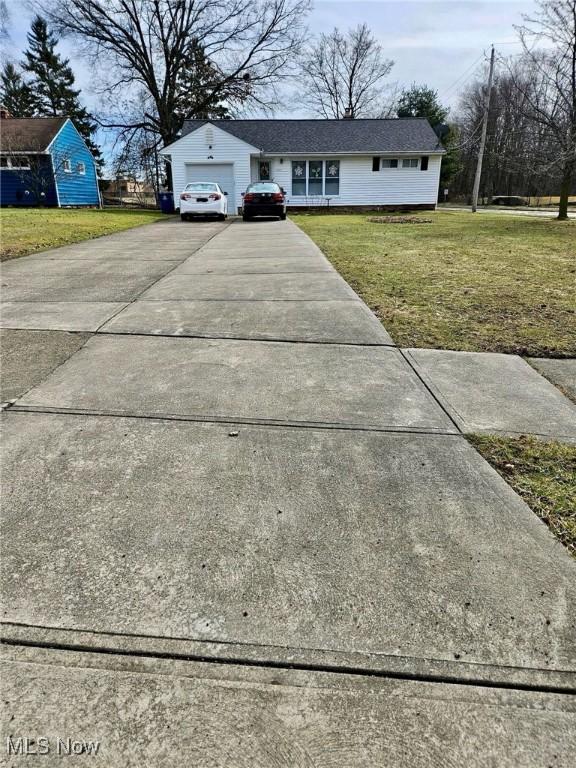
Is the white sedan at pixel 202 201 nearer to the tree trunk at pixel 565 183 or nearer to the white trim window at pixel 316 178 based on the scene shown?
the white trim window at pixel 316 178

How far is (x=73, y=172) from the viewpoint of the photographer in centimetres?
2980

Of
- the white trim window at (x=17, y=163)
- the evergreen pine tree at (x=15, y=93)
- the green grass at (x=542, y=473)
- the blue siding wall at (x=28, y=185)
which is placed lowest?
the green grass at (x=542, y=473)

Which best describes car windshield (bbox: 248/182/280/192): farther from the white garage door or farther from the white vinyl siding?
the white vinyl siding

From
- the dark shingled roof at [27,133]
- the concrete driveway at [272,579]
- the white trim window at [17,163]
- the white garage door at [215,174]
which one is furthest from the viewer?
the dark shingled roof at [27,133]

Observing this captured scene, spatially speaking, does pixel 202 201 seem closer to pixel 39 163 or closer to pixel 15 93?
pixel 39 163

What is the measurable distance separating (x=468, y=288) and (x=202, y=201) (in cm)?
1339

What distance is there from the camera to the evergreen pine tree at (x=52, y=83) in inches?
1778

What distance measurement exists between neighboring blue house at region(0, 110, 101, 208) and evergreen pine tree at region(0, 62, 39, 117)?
20585mm

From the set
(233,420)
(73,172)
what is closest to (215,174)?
(73,172)

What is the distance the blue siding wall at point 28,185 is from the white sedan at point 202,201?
13.7m

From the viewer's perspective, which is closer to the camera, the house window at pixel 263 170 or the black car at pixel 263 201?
the black car at pixel 263 201

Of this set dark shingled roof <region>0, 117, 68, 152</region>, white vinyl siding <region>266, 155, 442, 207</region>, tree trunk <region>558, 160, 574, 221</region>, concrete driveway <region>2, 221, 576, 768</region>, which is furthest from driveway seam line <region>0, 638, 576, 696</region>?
dark shingled roof <region>0, 117, 68, 152</region>

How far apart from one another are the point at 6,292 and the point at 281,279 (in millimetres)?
3536

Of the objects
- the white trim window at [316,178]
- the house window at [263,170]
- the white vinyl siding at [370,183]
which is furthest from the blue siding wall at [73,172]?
the white trim window at [316,178]
